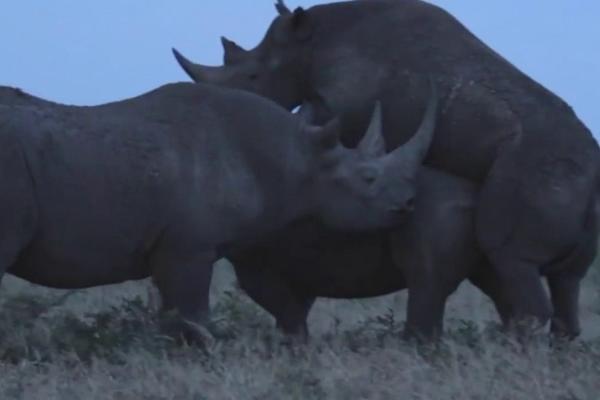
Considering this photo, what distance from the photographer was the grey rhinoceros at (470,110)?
954 centimetres

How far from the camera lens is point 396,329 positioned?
10109 mm

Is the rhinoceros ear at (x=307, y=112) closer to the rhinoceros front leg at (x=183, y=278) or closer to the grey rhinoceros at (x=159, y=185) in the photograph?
the grey rhinoceros at (x=159, y=185)

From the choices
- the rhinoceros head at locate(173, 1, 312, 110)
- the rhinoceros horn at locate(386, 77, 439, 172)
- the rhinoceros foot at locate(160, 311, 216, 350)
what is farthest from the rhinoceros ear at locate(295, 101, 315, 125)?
the rhinoceros foot at locate(160, 311, 216, 350)

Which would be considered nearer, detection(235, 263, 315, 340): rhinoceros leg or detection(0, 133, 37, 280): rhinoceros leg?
detection(0, 133, 37, 280): rhinoceros leg

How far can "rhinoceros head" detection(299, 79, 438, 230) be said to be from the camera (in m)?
9.84

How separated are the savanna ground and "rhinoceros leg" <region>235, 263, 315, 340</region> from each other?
13 cm

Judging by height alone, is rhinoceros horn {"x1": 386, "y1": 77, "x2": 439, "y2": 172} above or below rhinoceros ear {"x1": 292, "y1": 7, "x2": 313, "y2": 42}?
below

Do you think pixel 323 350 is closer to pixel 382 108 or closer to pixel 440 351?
pixel 440 351

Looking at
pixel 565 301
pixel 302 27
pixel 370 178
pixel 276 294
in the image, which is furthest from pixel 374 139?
pixel 565 301

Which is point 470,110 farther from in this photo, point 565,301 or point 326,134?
point 565,301

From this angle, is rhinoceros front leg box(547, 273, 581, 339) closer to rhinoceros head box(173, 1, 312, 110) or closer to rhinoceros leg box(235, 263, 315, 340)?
rhinoceros leg box(235, 263, 315, 340)

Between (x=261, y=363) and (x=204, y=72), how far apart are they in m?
3.54

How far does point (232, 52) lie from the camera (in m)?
11.1

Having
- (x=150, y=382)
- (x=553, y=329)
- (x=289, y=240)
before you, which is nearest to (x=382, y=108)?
(x=289, y=240)
